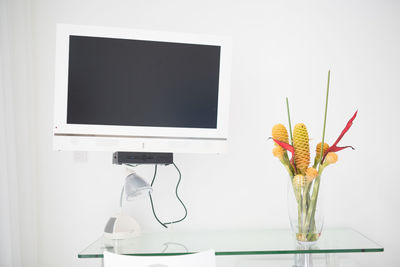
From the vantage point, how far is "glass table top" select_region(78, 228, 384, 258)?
1229 mm

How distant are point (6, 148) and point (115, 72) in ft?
1.98

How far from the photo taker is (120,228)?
53.4 inches

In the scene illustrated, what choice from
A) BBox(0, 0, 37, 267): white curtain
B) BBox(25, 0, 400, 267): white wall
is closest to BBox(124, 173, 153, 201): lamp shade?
BBox(25, 0, 400, 267): white wall

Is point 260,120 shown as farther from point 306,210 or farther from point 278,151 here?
point 306,210

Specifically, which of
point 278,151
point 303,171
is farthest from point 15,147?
point 303,171

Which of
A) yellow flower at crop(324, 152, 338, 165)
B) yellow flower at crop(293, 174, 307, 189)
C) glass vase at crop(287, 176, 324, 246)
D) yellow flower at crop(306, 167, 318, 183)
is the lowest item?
glass vase at crop(287, 176, 324, 246)

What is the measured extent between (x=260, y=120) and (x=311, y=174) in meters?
0.52

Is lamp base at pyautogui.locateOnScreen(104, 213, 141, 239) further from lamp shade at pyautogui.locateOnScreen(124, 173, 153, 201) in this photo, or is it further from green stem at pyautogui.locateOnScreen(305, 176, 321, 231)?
green stem at pyautogui.locateOnScreen(305, 176, 321, 231)

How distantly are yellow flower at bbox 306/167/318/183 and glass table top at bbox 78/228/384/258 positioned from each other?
0.98 ft

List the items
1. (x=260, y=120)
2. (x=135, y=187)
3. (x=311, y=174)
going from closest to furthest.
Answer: (x=311, y=174), (x=135, y=187), (x=260, y=120)

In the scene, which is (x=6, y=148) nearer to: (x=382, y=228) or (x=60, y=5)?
(x=60, y=5)

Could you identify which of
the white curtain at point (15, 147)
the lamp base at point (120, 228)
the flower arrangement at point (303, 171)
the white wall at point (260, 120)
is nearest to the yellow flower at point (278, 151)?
the flower arrangement at point (303, 171)

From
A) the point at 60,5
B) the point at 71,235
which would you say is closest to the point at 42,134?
the point at 71,235

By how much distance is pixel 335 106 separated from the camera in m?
1.65
